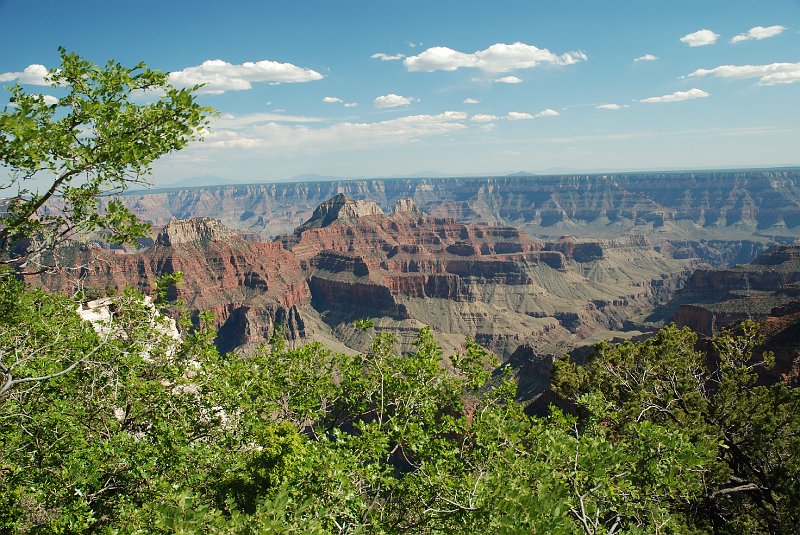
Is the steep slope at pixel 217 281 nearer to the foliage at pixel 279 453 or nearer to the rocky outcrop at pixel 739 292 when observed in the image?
the rocky outcrop at pixel 739 292

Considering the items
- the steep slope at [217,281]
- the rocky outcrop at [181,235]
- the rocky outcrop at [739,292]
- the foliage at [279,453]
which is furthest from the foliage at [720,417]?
the rocky outcrop at [181,235]

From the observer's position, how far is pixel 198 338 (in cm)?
1684

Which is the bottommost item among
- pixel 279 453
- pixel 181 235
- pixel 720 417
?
pixel 720 417

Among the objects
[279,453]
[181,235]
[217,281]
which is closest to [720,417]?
[279,453]

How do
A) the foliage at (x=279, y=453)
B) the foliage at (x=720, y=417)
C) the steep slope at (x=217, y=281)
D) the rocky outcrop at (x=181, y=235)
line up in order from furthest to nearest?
the rocky outcrop at (x=181, y=235), the steep slope at (x=217, y=281), the foliage at (x=720, y=417), the foliage at (x=279, y=453)

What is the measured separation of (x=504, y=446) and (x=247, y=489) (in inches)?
352

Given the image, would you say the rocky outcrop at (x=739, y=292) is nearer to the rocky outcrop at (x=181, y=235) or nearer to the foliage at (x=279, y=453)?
the foliage at (x=279, y=453)

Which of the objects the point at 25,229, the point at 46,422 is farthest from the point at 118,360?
the point at 25,229


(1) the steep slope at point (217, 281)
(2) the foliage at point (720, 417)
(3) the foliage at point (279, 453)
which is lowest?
(1) the steep slope at point (217, 281)

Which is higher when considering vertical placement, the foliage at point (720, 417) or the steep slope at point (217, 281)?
the foliage at point (720, 417)

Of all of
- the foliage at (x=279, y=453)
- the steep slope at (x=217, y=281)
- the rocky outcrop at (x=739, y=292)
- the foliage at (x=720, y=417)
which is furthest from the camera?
the steep slope at (x=217, y=281)

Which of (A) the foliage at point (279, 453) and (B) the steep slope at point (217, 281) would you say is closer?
(A) the foliage at point (279, 453)

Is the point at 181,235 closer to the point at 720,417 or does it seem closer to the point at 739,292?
the point at 739,292

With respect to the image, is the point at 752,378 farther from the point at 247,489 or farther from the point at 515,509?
→ the point at 247,489
